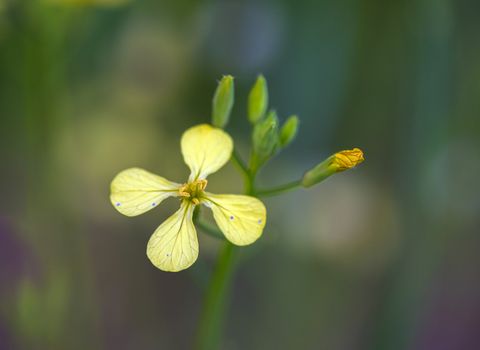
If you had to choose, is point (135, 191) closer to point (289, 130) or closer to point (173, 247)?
point (173, 247)

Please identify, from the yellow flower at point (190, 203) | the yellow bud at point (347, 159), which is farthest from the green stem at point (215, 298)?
the yellow bud at point (347, 159)

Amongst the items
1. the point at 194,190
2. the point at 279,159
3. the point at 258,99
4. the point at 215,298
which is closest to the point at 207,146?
the point at 194,190

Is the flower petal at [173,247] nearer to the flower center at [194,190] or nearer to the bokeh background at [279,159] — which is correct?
the flower center at [194,190]

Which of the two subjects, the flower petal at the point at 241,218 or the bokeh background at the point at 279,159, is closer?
the flower petal at the point at 241,218

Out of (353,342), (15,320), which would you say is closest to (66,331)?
(15,320)

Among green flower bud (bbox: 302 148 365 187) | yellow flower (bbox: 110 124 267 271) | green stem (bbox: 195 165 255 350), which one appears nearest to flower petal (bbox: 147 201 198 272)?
yellow flower (bbox: 110 124 267 271)

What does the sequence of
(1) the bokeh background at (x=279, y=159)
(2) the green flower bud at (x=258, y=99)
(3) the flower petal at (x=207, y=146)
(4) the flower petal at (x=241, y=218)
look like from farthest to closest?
(1) the bokeh background at (x=279, y=159)
(2) the green flower bud at (x=258, y=99)
(3) the flower petal at (x=207, y=146)
(4) the flower petal at (x=241, y=218)

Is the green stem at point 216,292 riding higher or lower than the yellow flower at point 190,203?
lower

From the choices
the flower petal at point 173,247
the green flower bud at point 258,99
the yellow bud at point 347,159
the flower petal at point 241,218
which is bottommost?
the flower petal at point 173,247
